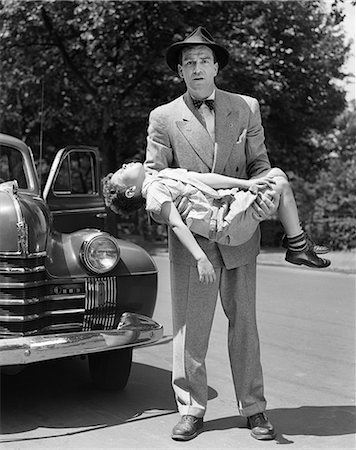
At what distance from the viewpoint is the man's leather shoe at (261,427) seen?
3.98 metres

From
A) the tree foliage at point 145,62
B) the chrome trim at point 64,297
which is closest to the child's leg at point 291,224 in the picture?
the chrome trim at point 64,297

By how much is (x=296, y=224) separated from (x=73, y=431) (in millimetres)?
1754

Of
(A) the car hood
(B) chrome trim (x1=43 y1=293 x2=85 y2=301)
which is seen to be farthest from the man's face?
(B) chrome trim (x1=43 y1=293 x2=85 y2=301)

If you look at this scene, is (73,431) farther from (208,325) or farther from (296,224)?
(296,224)

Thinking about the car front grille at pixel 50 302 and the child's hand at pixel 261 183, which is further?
the car front grille at pixel 50 302

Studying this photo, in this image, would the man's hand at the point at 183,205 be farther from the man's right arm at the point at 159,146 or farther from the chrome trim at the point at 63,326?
the chrome trim at the point at 63,326

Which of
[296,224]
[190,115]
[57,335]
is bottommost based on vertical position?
[57,335]

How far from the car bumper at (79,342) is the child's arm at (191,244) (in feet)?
2.79

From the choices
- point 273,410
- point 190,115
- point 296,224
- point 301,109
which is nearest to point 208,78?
point 190,115

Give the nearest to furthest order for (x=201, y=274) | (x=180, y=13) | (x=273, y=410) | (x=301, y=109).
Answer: (x=201, y=274) → (x=273, y=410) → (x=180, y=13) → (x=301, y=109)

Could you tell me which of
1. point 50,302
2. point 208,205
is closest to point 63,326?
point 50,302

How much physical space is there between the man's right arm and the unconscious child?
8 cm

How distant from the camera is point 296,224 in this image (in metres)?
3.96

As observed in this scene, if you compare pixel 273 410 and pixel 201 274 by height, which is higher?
pixel 201 274
